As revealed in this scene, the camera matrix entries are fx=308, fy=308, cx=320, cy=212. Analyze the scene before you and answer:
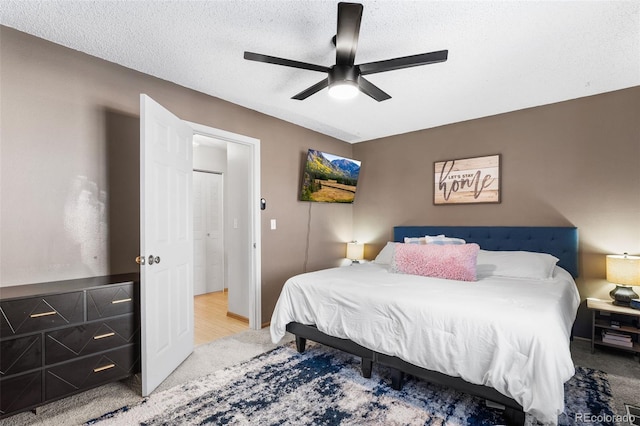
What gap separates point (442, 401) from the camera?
2.09m

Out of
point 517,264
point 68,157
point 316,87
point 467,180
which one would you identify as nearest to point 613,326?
point 517,264

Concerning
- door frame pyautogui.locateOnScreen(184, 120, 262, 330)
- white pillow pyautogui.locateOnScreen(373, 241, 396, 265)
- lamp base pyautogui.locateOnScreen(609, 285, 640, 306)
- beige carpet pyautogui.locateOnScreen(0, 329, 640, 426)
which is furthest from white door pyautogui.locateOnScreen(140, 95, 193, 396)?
lamp base pyautogui.locateOnScreen(609, 285, 640, 306)

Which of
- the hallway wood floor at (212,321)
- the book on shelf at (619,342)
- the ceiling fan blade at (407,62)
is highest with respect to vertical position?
the ceiling fan blade at (407,62)

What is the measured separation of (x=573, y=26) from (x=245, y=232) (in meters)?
3.51

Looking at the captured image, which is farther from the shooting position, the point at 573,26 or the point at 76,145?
the point at 76,145

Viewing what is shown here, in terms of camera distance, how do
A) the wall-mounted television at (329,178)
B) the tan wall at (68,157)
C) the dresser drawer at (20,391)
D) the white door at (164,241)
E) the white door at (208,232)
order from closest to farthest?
the dresser drawer at (20,391)
the tan wall at (68,157)
the white door at (164,241)
the wall-mounted television at (329,178)
the white door at (208,232)

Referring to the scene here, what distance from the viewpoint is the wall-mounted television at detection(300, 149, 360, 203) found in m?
4.11

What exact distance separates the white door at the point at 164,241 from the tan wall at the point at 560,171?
299 cm

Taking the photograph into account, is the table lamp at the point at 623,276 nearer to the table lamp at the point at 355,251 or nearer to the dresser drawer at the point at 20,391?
the table lamp at the point at 355,251

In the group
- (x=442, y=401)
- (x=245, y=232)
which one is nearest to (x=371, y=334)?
(x=442, y=401)

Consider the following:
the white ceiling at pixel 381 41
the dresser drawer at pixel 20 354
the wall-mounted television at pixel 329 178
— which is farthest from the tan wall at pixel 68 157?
the wall-mounted television at pixel 329 178

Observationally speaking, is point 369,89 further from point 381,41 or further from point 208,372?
point 208,372

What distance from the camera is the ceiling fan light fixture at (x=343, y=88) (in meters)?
2.08

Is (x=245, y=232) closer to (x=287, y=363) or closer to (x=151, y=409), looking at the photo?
(x=287, y=363)
